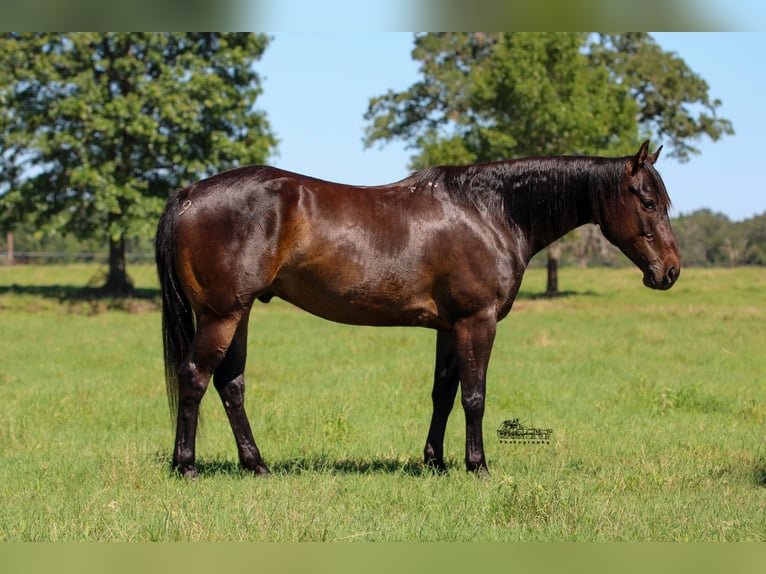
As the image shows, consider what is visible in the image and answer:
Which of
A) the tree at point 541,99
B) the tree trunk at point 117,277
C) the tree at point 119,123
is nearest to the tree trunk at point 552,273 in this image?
the tree at point 541,99

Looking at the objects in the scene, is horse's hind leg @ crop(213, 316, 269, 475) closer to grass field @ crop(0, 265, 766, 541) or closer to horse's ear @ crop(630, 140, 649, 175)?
grass field @ crop(0, 265, 766, 541)

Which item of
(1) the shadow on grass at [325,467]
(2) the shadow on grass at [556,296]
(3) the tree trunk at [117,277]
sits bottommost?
(1) the shadow on grass at [325,467]

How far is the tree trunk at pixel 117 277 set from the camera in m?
27.1

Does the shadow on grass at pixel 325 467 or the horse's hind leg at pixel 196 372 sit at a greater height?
the horse's hind leg at pixel 196 372

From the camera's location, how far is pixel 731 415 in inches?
367

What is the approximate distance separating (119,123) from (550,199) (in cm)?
2069

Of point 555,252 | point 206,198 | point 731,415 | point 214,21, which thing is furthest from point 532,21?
point 555,252

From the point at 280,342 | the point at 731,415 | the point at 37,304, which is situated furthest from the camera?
the point at 37,304

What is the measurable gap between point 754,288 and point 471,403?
84.4 feet

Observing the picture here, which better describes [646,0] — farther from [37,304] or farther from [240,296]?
[37,304]

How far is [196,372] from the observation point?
6.40 metres

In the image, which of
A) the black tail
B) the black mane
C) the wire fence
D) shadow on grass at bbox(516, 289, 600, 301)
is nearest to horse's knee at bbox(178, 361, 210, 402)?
the black tail

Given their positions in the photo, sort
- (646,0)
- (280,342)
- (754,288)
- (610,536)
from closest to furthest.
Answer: (646,0), (610,536), (280,342), (754,288)

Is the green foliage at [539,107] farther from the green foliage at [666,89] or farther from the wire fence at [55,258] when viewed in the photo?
the wire fence at [55,258]
